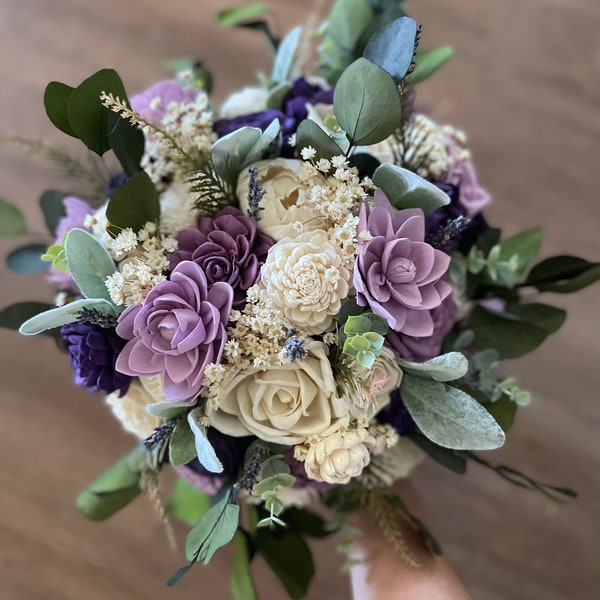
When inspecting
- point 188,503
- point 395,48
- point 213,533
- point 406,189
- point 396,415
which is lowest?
point 188,503

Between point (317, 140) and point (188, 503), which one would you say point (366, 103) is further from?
point (188, 503)

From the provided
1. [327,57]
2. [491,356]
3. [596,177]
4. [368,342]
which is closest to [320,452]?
[368,342]

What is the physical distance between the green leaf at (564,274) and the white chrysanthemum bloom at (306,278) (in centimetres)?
29

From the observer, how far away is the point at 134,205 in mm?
558

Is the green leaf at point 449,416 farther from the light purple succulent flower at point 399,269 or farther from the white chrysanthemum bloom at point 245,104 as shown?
the white chrysanthemum bloom at point 245,104

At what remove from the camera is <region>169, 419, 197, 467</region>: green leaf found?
0.55m

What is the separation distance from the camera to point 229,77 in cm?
122

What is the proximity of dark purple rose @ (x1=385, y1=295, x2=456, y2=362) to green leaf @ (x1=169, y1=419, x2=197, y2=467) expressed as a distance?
0.19m

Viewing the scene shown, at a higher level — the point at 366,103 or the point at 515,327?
the point at 366,103

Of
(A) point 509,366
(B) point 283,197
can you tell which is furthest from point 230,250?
(A) point 509,366

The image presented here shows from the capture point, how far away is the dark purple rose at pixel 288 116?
0.62m

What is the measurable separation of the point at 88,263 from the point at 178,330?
4.4 inches

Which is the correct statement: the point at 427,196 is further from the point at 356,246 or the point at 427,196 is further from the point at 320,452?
the point at 320,452

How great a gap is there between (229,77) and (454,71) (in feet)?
1.39
